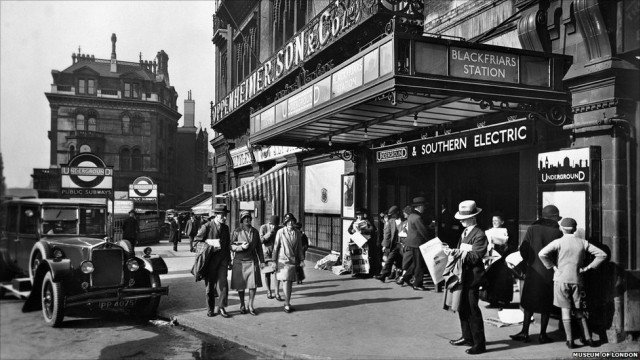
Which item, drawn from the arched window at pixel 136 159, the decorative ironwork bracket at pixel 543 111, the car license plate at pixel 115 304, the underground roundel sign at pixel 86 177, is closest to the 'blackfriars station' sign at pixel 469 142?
the decorative ironwork bracket at pixel 543 111

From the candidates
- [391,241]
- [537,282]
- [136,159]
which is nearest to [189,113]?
[136,159]

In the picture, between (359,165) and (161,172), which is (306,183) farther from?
(161,172)

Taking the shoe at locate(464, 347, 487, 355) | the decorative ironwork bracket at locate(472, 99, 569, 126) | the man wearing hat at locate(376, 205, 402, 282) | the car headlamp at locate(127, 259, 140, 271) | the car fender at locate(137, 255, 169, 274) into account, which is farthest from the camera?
the man wearing hat at locate(376, 205, 402, 282)

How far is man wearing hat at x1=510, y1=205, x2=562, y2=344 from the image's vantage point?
21.1 feet

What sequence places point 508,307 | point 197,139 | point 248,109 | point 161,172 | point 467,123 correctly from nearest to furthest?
1. point 508,307
2. point 467,123
3. point 248,109
4. point 161,172
5. point 197,139

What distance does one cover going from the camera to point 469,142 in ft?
31.0

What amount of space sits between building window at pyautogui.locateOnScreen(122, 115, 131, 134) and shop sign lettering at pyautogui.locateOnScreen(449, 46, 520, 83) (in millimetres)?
54040

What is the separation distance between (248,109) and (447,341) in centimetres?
1616

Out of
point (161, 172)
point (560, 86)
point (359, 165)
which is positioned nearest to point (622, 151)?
point (560, 86)

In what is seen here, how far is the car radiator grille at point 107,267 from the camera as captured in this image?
790 cm

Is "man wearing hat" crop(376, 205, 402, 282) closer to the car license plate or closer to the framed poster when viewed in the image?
the framed poster

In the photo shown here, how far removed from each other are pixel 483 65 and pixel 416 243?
4303mm

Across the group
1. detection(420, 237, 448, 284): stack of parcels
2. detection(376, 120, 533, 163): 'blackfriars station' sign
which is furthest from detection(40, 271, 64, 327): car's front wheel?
detection(376, 120, 533, 163): 'blackfriars station' sign

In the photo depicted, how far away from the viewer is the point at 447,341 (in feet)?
21.4
